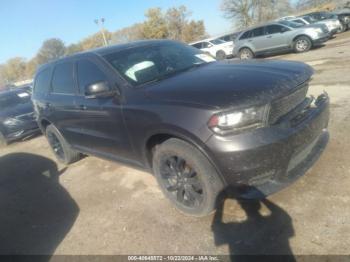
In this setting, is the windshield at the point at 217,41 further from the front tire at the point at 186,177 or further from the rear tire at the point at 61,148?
the front tire at the point at 186,177

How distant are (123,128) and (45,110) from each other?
2.64 meters

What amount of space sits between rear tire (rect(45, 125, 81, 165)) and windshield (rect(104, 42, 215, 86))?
2299 millimetres

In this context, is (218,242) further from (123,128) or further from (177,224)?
(123,128)

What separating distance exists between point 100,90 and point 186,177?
1.36 metres

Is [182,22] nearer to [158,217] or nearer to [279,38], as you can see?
[279,38]

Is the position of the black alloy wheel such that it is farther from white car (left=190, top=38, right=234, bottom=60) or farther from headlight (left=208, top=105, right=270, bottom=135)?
white car (left=190, top=38, right=234, bottom=60)

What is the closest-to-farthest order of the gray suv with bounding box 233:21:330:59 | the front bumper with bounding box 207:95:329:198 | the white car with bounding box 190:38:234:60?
1. the front bumper with bounding box 207:95:329:198
2. the gray suv with bounding box 233:21:330:59
3. the white car with bounding box 190:38:234:60

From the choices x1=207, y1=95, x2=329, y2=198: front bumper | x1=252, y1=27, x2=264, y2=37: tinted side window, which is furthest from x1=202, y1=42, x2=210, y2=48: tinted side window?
x1=207, y1=95, x2=329, y2=198: front bumper

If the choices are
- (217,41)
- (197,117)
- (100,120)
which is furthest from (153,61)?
(217,41)

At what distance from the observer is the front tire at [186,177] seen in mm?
2805

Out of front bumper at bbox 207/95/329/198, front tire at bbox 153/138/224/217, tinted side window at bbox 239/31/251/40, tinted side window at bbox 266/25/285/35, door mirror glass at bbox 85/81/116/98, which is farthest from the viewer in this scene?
tinted side window at bbox 239/31/251/40

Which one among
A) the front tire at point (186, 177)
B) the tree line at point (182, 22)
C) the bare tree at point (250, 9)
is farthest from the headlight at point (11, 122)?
the bare tree at point (250, 9)

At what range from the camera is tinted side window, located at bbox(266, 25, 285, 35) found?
14660 millimetres

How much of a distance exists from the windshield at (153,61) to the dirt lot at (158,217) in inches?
60.3
